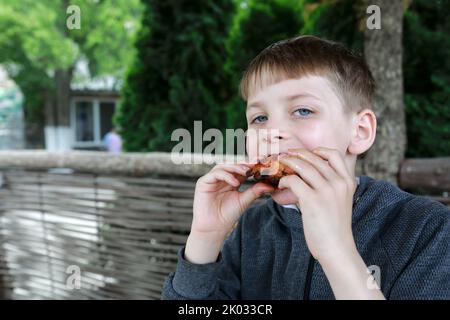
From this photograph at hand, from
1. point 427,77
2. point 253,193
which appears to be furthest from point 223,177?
point 427,77

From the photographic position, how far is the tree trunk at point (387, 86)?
2381mm

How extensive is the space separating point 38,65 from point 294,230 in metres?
14.3

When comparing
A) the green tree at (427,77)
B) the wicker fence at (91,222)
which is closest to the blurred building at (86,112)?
the wicker fence at (91,222)

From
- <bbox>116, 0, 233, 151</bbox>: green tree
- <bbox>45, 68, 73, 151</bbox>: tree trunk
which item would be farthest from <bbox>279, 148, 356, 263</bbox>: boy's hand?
<bbox>45, 68, 73, 151</bbox>: tree trunk

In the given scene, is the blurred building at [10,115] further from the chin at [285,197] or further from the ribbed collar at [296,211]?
the chin at [285,197]

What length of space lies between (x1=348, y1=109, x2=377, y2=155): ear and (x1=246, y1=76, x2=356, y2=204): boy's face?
24 mm

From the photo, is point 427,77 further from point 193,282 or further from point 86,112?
point 86,112

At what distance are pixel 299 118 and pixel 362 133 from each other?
0.80 feet

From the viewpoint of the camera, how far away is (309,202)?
98 cm

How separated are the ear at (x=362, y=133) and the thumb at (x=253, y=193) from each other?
272mm

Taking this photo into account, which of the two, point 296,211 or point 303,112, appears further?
point 296,211

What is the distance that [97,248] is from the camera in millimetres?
2932

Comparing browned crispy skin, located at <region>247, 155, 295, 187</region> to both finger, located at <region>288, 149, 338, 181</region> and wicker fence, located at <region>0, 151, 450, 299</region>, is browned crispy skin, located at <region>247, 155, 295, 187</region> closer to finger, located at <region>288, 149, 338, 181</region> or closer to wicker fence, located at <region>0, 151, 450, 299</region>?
finger, located at <region>288, 149, 338, 181</region>
